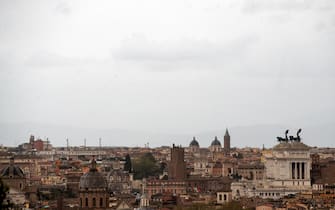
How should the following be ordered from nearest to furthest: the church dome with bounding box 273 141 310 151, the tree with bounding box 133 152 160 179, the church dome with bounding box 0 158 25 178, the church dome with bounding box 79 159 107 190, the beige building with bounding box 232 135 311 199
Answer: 1. the church dome with bounding box 79 159 107 190
2. the church dome with bounding box 0 158 25 178
3. the beige building with bounding box 232 135 311 199
4. the church dome with bounding box 273 141 310 151
5. the tree with bounding box 133 152 160 179

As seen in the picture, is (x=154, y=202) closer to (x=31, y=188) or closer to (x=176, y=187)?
(x=31, y=188)

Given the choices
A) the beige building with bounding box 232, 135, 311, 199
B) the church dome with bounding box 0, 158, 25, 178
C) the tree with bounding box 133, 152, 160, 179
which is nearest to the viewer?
the church dome with bounding box 0, 158, 25, 178

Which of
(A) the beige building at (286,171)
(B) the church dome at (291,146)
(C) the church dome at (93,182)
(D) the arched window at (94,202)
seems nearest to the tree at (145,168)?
(A) the beige building at (286,171)

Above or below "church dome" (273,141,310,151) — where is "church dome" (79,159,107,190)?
below

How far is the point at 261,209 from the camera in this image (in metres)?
75.4

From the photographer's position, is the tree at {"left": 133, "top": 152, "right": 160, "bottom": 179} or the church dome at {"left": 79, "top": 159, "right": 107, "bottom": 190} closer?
the church dome at {"left": 79, "top": 159, "right": 107, "bottom": 190}

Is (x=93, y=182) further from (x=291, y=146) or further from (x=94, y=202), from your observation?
(x=291, y=146)

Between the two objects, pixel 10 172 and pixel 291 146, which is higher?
pixel 291 146

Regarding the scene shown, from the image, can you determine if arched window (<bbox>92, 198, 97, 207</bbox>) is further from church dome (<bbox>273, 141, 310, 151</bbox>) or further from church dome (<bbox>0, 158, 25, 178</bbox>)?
church dome (<bbox>273, 141, 310, 151</bbox>)

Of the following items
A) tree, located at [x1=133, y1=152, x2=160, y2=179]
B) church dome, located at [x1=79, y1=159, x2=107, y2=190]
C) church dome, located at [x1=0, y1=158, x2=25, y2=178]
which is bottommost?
church dome, located at [x1=79, y1=159, x2=107, y2=190]

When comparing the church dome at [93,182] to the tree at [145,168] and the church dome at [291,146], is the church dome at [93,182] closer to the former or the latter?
the church dome at [291,146]

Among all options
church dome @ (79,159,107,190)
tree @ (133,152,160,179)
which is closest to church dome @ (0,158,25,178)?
church dome @ (79,159,107,190)

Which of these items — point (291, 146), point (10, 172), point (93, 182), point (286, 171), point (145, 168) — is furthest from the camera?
point (145, 168)

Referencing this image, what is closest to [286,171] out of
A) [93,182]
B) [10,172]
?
[10,172]
